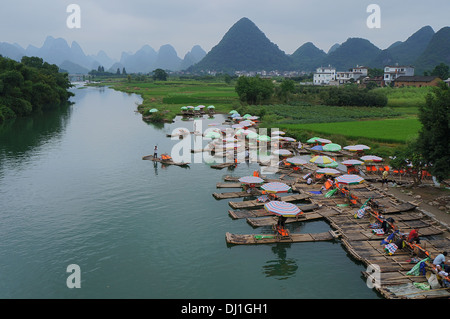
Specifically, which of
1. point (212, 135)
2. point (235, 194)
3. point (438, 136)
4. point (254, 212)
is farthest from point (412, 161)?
point (212, 135)

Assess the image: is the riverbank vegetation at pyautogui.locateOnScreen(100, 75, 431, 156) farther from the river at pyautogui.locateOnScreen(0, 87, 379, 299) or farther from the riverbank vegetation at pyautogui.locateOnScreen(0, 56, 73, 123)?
the riverbank vegetation at pyautogui.locateOnScreen(0, 56, 73, 123)

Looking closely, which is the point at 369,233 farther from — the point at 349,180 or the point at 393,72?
the point at 393,72

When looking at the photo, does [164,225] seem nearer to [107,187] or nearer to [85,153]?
[107,187]

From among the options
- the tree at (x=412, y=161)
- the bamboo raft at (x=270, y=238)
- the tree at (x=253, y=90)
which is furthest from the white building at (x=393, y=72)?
the bamboo raft at (x=270, y=238)

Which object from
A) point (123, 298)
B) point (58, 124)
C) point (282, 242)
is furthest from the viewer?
point (58, 124)

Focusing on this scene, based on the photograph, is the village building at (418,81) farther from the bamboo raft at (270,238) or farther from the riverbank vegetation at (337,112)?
the bamboo raft at (270,238)

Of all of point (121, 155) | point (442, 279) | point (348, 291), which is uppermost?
point (121, 155)

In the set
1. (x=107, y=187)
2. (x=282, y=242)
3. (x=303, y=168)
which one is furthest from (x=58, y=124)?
(x=282, y=242)

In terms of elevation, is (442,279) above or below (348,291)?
above
